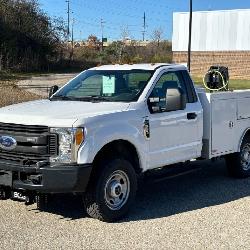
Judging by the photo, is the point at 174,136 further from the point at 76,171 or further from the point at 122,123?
the point at 76,171

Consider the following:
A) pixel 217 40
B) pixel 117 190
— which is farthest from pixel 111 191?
pixel 217 40

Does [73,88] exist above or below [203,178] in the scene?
above

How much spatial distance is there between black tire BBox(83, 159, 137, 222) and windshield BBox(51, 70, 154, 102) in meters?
1.01

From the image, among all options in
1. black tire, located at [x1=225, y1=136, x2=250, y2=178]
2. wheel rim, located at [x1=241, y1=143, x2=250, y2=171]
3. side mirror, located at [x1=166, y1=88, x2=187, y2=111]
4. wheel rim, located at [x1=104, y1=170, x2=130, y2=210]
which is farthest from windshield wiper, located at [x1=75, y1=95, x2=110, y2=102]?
wheel rim, located at [x1=241, y1=143, x2=250, y2=171]

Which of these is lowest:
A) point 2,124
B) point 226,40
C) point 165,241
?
point 165,241

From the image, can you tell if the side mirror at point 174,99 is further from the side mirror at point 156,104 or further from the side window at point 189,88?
the side window at point 189,88

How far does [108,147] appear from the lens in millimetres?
6477

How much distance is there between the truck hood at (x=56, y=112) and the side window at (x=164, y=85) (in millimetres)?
578

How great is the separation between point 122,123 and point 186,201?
1.70 metres

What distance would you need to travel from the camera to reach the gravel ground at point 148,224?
18.6ft

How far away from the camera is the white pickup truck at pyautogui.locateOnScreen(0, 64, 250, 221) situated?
6031 millimetres

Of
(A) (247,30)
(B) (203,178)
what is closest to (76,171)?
(B) (203,178)

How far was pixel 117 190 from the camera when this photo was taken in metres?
6.57

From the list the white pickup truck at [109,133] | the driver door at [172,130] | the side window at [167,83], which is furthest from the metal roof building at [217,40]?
the driver door at [172,130]
